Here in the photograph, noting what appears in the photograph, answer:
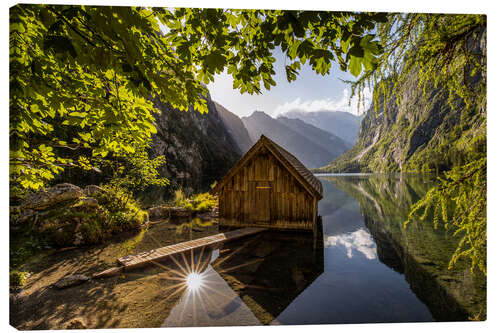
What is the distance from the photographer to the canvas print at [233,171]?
7.65ft

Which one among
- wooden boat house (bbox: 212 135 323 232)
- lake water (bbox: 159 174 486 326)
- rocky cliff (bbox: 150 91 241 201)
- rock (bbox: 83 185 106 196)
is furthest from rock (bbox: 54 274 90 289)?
rocky cliff (bbox: 150 91 241 201)

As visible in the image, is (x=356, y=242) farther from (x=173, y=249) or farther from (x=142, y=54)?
(x=142, y=54)

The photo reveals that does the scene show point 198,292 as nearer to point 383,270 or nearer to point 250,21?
point 250,21

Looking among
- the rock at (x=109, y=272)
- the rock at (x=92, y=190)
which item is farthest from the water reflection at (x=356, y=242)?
the rock at (x=92, y=190)

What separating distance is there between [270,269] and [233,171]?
4.95 meters

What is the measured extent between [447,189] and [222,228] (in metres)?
8.88

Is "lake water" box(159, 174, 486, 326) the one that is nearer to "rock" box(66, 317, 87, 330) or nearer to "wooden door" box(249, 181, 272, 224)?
"wooden door" box(249, 181, 272, 224)

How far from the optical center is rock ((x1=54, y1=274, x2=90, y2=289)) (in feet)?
16.1

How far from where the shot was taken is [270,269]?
603cm

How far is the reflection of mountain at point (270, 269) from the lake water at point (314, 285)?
2 centimetres

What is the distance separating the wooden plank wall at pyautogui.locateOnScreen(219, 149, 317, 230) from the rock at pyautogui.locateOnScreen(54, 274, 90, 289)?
18.8 feet

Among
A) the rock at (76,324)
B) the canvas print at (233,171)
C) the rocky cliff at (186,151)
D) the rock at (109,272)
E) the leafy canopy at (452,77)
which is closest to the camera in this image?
the canvas print at (233,171)

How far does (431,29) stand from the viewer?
2.80 m

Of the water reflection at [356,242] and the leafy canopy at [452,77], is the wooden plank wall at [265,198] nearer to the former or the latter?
the water reflection at [356,242]
